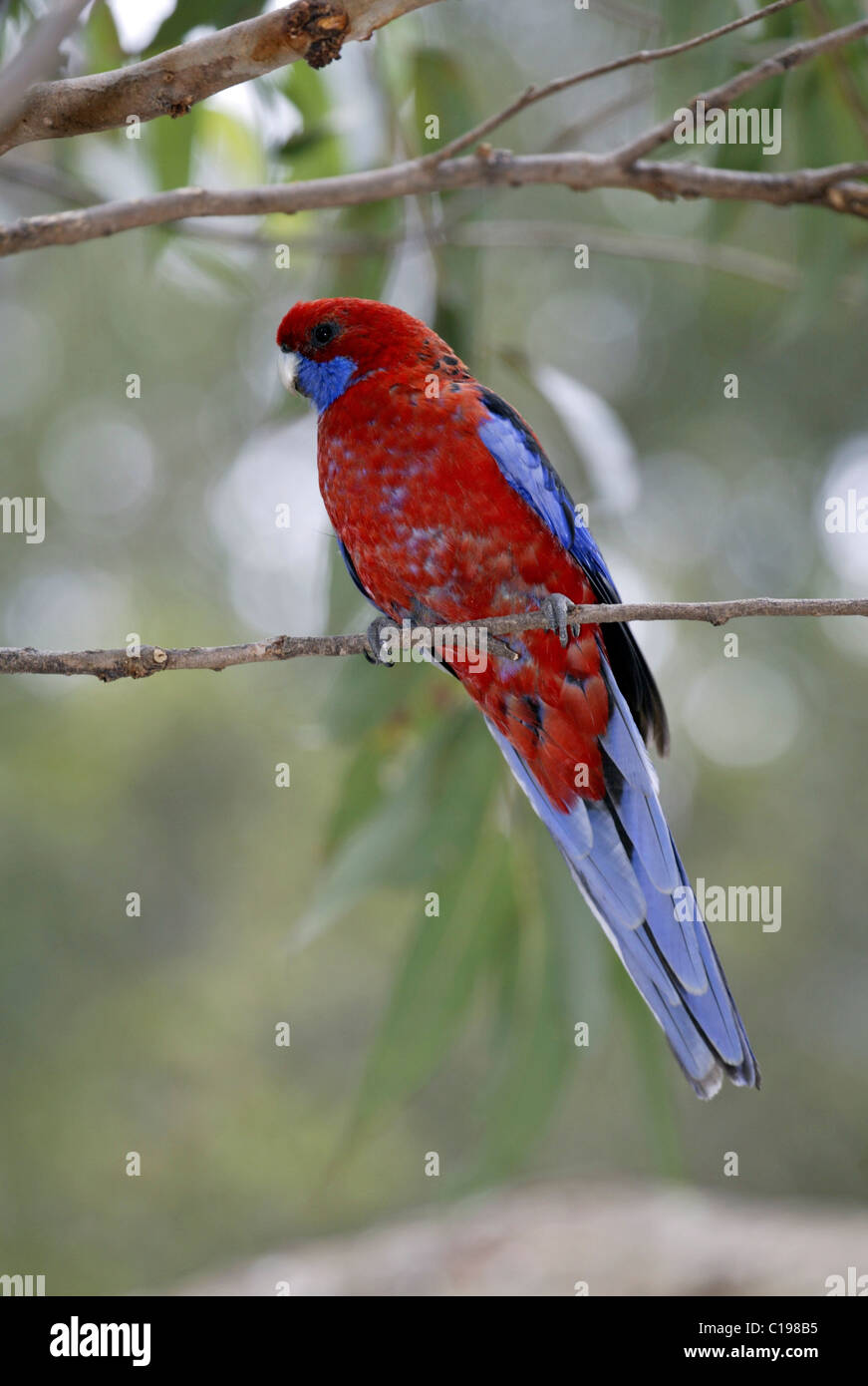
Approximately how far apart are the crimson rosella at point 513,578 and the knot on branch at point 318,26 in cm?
100

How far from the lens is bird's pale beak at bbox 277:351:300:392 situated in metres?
2.67

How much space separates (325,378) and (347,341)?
3.9 inches

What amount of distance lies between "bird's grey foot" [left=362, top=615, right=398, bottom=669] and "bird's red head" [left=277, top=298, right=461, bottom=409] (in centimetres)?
52

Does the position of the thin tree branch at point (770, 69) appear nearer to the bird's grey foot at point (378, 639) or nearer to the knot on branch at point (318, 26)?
the knot on branch at point (318, 26)

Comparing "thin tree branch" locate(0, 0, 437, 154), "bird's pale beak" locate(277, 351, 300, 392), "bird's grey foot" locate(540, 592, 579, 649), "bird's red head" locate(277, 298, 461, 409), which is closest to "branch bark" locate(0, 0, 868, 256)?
"bird's red head" locate(277, 298, 461, 409)

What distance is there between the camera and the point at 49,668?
1.72 meters

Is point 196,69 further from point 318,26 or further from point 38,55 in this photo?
point 38,55

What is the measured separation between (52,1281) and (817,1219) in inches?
235

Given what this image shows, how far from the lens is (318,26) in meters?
1.44

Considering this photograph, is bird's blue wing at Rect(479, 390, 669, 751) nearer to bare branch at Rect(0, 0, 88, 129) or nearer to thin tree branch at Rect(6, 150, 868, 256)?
thin tree branch at Rect(6, 150, 868, 256)

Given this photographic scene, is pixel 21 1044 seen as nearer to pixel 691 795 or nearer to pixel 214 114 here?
pixel 691 795

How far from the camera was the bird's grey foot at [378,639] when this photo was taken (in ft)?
Answer: 6.25

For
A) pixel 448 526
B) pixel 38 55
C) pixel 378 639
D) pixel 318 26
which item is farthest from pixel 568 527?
pixel 38 55

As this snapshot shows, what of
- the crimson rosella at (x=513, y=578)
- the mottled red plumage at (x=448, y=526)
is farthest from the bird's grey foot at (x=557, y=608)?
the mottled red plumage at (x=448, y=526)
